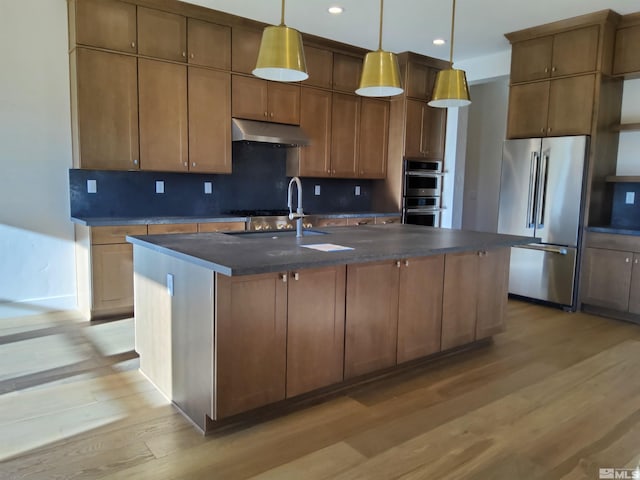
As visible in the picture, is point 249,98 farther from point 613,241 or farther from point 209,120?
point 613,241

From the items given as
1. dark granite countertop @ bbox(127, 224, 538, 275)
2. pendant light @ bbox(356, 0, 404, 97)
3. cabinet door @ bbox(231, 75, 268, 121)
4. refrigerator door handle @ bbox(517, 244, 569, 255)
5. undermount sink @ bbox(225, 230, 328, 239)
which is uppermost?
cabinet door @ bbox(231, 75, 268, 121)

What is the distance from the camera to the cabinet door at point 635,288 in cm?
430

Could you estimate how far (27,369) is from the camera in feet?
9.71

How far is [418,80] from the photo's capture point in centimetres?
588

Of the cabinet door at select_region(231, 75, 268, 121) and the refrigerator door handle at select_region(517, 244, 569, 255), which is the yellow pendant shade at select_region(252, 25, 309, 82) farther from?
the refrigerator door handle at select_region(517, 244, 569, 255)

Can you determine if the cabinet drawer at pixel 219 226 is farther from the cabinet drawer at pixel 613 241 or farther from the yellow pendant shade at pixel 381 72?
the cabinet drawer at pixel 613 241

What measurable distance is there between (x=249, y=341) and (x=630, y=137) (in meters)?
A: 4.61

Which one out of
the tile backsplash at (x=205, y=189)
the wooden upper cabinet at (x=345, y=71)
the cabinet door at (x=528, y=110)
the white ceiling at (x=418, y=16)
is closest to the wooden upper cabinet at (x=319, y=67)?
the wooden upper cabinet at (x=345, y=71)

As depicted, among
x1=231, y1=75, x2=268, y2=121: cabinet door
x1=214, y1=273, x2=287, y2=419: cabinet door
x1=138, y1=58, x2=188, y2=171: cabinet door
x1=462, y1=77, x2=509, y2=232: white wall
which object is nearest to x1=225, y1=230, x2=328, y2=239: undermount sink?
x1=214, y1=273, x2=287, y2=419: cabinet door

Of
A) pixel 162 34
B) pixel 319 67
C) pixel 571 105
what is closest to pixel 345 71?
pixel 319 67

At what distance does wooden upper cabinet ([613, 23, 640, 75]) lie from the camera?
440 cm

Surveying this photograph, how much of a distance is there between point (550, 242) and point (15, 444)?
472cm

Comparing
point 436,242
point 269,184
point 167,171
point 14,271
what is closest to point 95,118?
point 167,171

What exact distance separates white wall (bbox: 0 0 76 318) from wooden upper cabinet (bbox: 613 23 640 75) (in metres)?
5.22
